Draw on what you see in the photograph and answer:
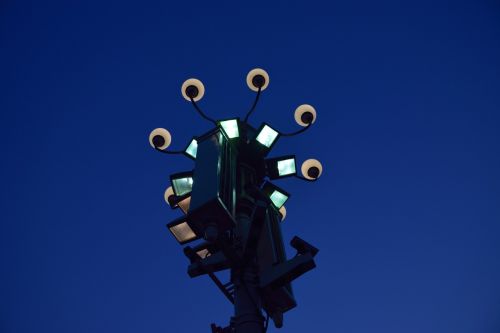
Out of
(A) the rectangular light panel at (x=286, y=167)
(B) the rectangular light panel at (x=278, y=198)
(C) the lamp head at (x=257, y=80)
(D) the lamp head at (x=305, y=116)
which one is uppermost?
(C) the lamp head at (x=257, y=80)

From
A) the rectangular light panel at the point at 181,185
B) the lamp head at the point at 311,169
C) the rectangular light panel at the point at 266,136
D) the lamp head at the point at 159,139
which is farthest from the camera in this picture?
the lamp head at the point at 159,139

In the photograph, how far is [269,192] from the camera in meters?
6.07

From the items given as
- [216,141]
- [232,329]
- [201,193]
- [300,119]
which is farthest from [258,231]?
[300,119]

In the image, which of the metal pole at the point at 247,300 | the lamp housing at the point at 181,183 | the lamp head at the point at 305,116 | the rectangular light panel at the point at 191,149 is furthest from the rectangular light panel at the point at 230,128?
the metal pole at the point at 247,300

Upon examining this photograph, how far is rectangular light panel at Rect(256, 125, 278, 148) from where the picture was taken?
6.27 meters

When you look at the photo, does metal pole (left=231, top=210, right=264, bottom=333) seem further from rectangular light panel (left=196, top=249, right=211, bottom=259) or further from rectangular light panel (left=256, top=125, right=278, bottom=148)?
rectangular light panel (left=256, top=125, right=278, bottom=148)

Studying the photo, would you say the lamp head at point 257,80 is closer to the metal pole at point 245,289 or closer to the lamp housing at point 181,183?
the lamp housing at point 181,183

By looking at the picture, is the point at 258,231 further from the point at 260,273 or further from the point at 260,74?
the point at 260,74

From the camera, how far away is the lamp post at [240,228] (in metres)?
4.25

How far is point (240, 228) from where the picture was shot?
503 cm

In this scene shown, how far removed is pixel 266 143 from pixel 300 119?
1.06m

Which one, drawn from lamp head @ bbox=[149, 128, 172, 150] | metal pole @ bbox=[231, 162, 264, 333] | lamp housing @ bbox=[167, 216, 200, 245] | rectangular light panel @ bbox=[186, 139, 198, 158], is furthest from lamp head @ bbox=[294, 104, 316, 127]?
lamp housing @ bbox=[167, 216, 200, 245]

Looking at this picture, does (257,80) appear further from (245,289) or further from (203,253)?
(245,289)

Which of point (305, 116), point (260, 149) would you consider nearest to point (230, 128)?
point (260, 149)
